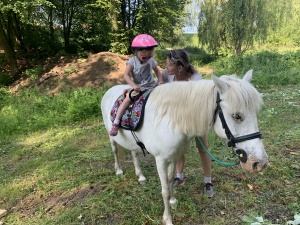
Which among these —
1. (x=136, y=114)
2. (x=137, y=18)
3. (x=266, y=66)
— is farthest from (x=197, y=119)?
(x=137, y=18)

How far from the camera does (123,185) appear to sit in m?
3.40

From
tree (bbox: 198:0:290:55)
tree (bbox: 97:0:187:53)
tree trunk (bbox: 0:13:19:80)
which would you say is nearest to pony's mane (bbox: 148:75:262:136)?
tree trunk (bbox: 0:13:19:80)

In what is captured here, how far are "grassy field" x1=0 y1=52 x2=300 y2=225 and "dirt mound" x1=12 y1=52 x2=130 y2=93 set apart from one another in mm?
4375

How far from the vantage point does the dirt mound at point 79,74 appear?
9805mm

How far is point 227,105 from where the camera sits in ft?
6.00

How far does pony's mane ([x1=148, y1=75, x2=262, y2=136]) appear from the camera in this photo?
180 cm

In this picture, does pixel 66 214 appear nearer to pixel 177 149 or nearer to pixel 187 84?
pixel 177 149

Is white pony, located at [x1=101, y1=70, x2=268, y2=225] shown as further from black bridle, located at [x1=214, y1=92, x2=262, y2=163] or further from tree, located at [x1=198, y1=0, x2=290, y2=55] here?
tree, located at [x1=198, y1=0, x2=290, y2=55]

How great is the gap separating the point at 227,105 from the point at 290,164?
2.22 meters

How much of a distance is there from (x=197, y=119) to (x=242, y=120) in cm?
38

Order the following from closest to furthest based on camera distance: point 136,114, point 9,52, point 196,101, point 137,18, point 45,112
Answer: point 196,101 → point 136,114 → point 45,112 → point 9,52 → point 137,18

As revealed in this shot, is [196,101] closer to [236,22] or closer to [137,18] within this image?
[137,18]

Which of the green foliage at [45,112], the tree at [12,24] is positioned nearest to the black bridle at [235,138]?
the green foliage at [45,112]

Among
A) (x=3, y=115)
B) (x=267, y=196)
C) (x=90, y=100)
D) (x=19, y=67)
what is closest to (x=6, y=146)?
(x=3, y=115)
